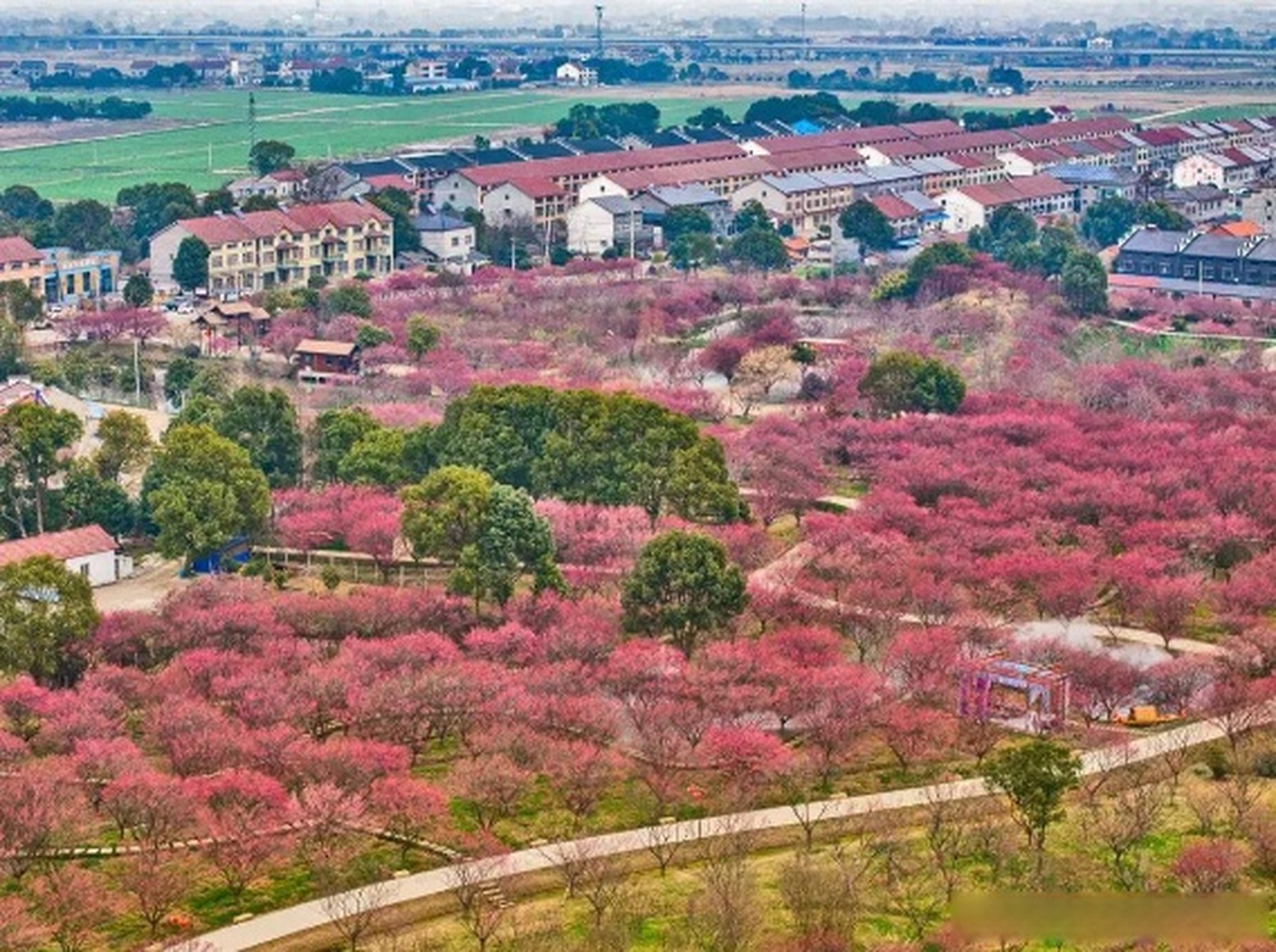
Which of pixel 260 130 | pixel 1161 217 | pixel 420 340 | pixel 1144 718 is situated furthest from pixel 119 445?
pixel 260 130

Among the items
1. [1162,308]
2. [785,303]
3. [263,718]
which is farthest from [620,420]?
[1162,308]

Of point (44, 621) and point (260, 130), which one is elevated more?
point (44, 621)

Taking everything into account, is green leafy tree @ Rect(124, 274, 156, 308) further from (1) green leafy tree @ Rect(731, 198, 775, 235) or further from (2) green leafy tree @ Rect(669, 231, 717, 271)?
(1) green leafy tree @ Rect(731, 198, 775, 235)

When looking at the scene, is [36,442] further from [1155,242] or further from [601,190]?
[601,190]

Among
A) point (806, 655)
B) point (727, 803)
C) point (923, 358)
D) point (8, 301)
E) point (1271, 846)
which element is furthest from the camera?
point (8, 301)

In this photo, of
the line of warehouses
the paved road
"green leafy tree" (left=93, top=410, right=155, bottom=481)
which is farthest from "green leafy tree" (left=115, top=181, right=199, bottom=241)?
the paved road

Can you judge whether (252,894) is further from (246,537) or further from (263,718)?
(246,537)

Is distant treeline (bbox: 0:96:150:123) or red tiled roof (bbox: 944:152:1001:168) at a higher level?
red tiled roof (bbox: 944:152:1001:168)
